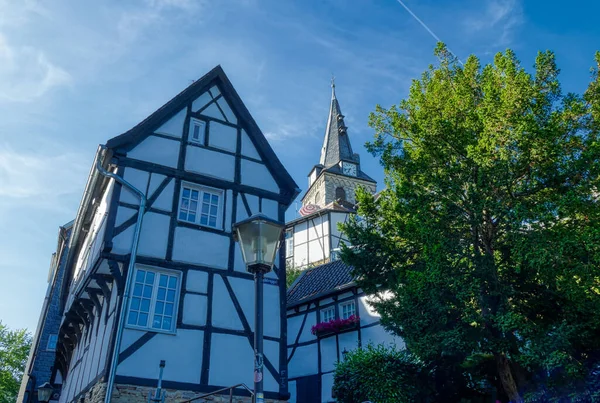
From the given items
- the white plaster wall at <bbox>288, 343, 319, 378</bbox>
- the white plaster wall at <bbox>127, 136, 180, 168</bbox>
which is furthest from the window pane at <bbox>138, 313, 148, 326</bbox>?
the white plaster wall at <bbox>288, 343, 319, 378</bbox>

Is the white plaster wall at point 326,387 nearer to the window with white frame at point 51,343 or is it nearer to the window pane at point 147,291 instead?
the window pane at point 147,291

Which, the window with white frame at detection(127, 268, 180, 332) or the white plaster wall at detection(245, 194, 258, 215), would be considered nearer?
the window with white frame at detection(127, 268, 180, 332)

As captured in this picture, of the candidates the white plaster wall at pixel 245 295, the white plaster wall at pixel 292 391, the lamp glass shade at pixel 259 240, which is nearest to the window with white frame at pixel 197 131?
the white plaster wall at pixel 245 295

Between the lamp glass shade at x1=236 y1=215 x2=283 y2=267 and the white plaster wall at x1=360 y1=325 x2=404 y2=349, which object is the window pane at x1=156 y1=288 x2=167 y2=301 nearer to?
the white plaster wall at x1=360 y1=325 x2=404 y2=349

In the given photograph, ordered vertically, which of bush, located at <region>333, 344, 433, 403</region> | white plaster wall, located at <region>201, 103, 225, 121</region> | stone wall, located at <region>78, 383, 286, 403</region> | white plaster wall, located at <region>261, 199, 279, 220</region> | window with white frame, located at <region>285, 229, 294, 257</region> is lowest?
stone wall, located at <region>78, 383, 286, 403</region>

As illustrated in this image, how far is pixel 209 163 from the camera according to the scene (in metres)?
15.0

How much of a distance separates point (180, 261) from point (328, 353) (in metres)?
7.07

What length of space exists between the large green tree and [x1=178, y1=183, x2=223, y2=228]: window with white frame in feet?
13.2

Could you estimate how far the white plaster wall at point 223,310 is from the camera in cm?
1295

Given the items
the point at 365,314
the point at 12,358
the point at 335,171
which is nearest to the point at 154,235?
the point at 365,314

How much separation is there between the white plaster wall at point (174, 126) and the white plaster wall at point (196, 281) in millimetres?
4271

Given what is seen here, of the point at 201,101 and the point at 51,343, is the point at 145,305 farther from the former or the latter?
the point at 51,343

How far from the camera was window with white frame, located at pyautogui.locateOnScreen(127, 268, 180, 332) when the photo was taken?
12102 mm

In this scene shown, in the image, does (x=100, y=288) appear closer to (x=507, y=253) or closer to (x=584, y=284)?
(x=507, y=253)
